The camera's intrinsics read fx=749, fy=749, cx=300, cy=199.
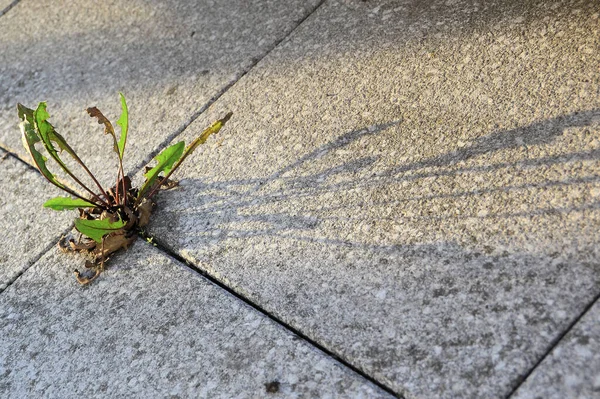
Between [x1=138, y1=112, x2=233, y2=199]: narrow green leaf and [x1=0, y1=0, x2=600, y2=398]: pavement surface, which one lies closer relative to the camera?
[x1=0, y1=0, x2=600, y2=398]: pavement surface

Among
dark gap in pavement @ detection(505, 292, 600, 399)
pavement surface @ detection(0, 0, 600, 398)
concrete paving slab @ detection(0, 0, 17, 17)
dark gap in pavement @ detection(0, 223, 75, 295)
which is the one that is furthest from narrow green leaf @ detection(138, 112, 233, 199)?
concrete paving slab @ detection(0, 0, 17, 17)

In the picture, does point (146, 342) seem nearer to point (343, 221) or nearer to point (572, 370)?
point (343, 221)

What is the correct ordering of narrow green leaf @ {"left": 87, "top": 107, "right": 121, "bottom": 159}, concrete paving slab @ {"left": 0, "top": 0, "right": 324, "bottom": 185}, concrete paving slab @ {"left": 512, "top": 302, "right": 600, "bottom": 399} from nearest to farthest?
concrete paving slab @ {"left": 512, "top": 302, "right": 600, "bottom": 399} < narrow green leaf @ {"left": 87, "top": 107, "right": 121, "bottom": 159} < concrete paving slab @ {"left": 0, "top": 0, "right": 324, "bottom": 185}

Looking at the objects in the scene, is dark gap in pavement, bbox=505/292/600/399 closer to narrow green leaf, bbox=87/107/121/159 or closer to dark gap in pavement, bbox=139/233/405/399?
dark gap in pavement, bbox=139/233/405/399

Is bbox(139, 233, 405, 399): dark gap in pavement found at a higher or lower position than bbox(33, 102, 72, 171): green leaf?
lower

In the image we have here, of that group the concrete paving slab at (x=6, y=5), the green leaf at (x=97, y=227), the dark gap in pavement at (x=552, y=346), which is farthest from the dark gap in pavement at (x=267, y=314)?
the concrete paving slab at (x=6, y=5)

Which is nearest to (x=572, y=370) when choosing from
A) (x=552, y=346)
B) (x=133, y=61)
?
(x=552, y=346)
